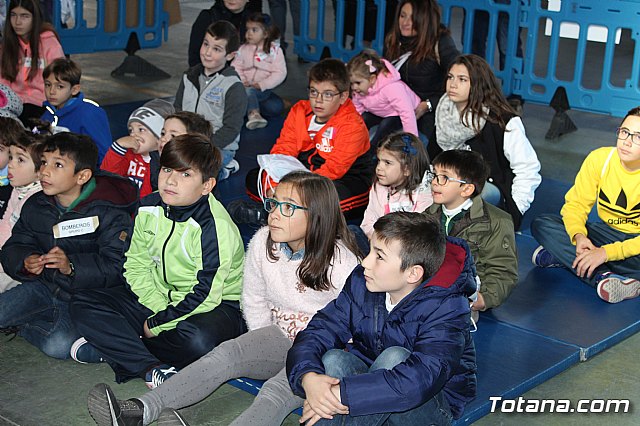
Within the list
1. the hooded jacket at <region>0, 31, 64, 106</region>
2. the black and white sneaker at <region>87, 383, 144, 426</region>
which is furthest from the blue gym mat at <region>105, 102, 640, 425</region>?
the hooded jacket at <region>0, 31, 64, 106</region>

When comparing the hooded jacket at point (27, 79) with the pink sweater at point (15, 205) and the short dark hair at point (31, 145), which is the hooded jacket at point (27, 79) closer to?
the short dark hair at point (31, 145)

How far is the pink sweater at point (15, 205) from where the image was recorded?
16.0 feet

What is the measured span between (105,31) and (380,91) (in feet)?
13.5

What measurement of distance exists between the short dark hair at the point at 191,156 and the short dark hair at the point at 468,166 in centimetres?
113

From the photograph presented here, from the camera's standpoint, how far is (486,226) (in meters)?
4.70

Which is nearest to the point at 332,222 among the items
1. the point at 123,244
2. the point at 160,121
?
the point at 123,244

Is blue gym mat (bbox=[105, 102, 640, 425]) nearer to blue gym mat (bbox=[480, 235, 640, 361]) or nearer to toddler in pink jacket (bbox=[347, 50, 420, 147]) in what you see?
blue gym mat (bbox=[480, 235, 640, 361])

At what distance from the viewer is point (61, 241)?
180 inches

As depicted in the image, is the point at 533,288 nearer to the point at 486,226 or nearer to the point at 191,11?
the point at 486,226

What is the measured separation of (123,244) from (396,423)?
5.56 ft

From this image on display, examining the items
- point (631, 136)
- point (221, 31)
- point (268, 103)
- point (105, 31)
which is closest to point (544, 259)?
point (631, 136)

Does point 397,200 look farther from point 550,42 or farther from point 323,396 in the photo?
point 550,42

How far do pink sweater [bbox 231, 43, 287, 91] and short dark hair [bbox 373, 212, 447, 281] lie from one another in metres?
5.29

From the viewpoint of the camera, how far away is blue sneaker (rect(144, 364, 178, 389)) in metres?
4.10
